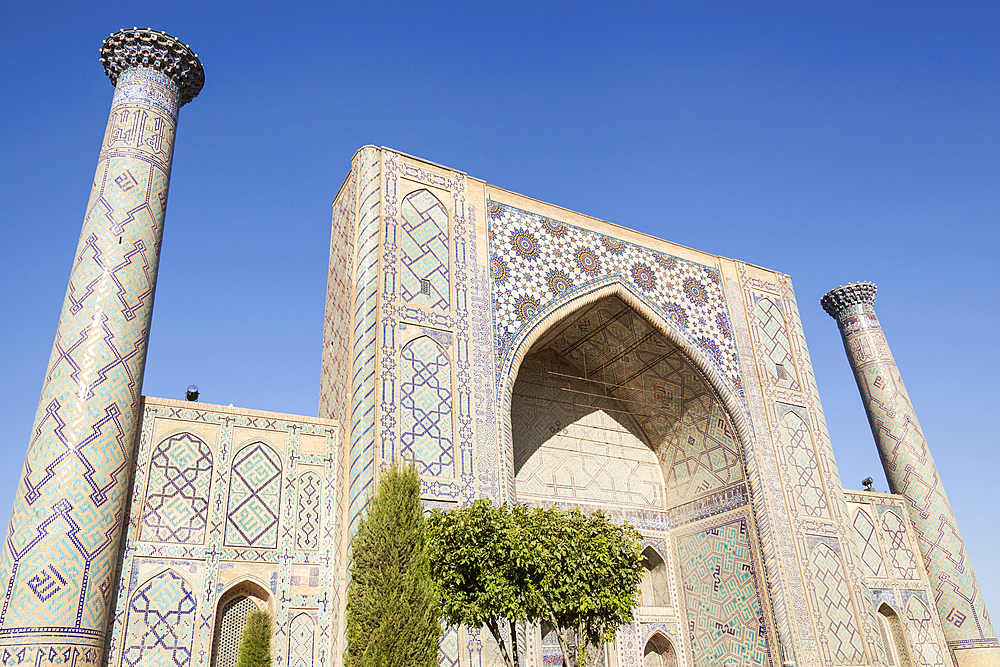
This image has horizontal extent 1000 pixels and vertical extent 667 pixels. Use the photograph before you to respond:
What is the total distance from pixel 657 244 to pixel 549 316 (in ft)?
7.72

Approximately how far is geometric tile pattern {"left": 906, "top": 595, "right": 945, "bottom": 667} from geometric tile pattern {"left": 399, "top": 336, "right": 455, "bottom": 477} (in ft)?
23.1

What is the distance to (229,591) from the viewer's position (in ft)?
20.5

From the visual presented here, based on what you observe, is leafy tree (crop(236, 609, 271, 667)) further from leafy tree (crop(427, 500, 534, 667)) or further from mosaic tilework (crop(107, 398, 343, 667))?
leafy tree (crop(427, 500, 534, 667))

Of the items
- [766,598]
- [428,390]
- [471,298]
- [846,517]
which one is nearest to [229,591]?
[428,390]

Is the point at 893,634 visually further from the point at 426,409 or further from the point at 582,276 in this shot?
the point at 426,409

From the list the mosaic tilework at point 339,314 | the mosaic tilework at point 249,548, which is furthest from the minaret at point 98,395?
the mosaic tilework at point 339,314

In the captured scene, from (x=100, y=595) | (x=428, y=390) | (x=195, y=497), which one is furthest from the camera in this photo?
(x=428, y=390)

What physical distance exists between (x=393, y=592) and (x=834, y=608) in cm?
620

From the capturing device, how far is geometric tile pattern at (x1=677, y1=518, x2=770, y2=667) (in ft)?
27.6

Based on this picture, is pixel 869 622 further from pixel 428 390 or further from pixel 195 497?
pixel 195 497

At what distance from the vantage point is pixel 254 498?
21.7 ft

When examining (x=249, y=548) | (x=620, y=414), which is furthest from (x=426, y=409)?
(x=620, y=414)

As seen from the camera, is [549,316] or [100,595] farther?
[549,316]

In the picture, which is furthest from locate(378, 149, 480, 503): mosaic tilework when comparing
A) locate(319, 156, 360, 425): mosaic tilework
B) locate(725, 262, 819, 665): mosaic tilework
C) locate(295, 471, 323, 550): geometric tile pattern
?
locate(725, 262, 819, 665): mosaic tilework
